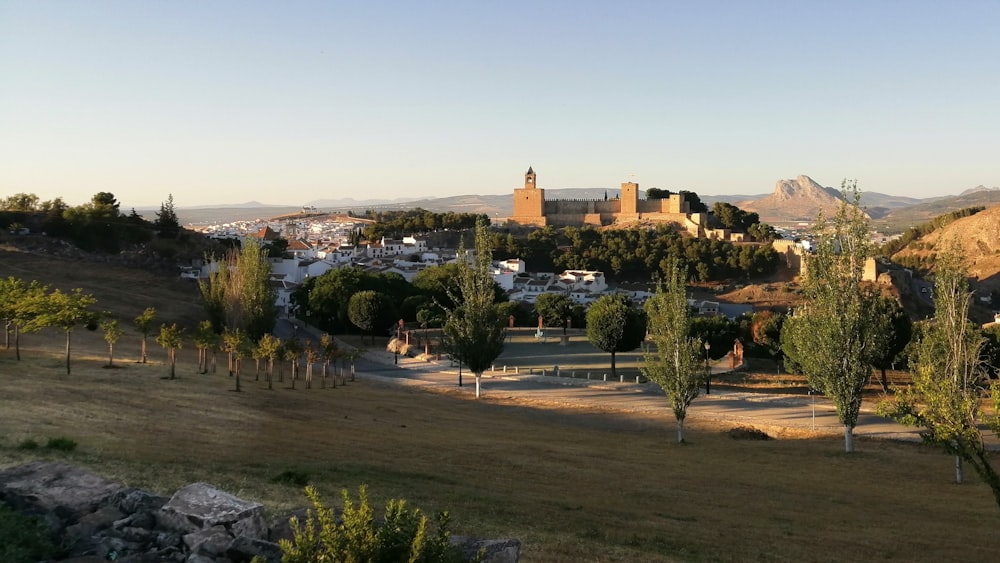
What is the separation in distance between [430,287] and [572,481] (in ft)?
133

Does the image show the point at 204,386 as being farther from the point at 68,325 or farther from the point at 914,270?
the point at 914,270

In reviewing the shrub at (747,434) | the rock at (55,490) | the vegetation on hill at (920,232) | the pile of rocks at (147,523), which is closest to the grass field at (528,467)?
the shrub at (747,434)

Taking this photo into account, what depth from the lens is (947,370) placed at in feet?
60.2

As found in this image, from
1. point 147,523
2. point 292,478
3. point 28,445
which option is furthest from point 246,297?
point 147,523

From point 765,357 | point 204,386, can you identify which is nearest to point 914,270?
point 765,357

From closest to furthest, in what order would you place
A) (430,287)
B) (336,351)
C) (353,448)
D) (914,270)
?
(353,448) → (336,351) → (430,287) → (914,270)

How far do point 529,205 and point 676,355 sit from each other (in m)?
109

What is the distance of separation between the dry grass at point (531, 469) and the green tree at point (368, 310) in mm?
20179

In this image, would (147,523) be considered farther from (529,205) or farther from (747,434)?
(529,205)

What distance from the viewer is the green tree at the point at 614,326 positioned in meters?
34.3

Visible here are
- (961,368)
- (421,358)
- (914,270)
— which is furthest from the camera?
(914,270)

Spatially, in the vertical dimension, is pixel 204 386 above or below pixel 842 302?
below

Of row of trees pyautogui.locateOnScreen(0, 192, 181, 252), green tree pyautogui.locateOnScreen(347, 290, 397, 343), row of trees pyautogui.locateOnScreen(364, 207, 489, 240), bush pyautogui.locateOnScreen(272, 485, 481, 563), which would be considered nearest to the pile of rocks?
bush pyautogui.locateOnScreen(272, 485, 481, 563)

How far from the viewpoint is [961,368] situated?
1817 centimetres
